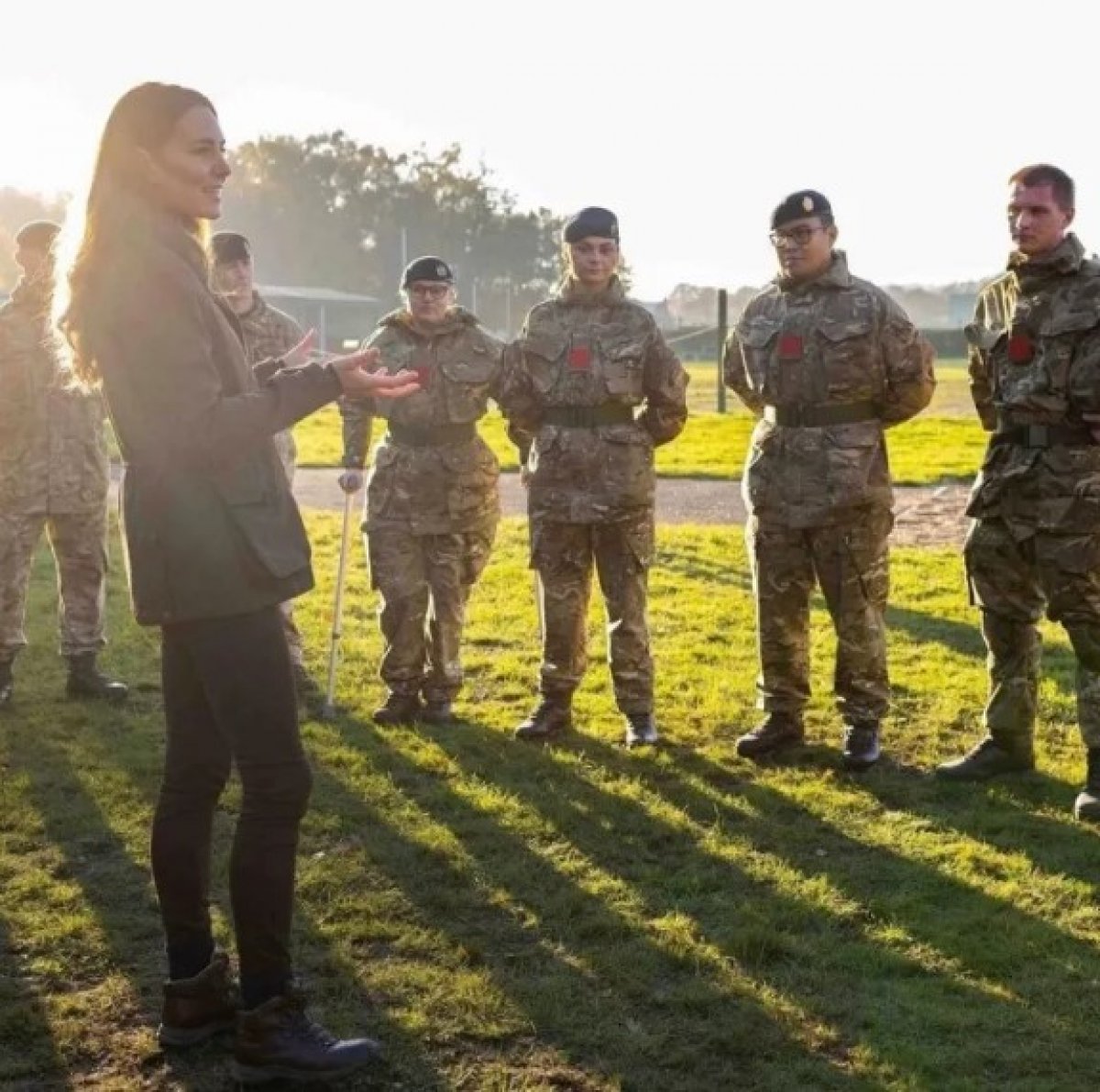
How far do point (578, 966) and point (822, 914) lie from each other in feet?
2.88

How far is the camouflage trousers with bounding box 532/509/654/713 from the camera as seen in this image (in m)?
6.89

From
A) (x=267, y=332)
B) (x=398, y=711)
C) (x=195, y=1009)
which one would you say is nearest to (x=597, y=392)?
(x=398, y=711)

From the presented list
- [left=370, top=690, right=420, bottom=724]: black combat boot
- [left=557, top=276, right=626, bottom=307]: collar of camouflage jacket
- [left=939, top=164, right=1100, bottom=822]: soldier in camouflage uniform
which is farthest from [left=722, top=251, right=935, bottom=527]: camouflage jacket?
[left=370, top=690, right=420, bottom=724]: black combat boot

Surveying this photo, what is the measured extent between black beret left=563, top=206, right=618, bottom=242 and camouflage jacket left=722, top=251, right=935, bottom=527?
0.77 meters

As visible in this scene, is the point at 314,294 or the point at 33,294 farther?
the point at 314,294

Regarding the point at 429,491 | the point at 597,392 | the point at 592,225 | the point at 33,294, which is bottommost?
the point at 429,491

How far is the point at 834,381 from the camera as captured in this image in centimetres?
623

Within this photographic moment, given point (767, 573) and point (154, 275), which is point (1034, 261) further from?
point (154, 275)

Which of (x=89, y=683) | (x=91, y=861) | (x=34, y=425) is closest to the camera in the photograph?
(x=91, y=861)

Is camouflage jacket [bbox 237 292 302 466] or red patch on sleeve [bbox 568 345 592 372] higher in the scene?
camouflage jacket [bbox 237 292 302 466]

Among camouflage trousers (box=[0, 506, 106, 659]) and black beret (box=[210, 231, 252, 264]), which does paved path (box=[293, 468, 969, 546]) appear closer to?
black beret (box=[210, 231, 252, 264])

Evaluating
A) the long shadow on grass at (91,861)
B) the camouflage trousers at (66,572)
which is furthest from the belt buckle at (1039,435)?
the camouflage trousers at (66,572)

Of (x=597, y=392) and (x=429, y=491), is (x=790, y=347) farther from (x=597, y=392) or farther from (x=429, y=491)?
(x=429, y=491)

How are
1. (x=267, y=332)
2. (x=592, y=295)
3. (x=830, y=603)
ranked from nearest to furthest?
(x=830, y=603), (x=592, y=295), (x=267, y=332)
